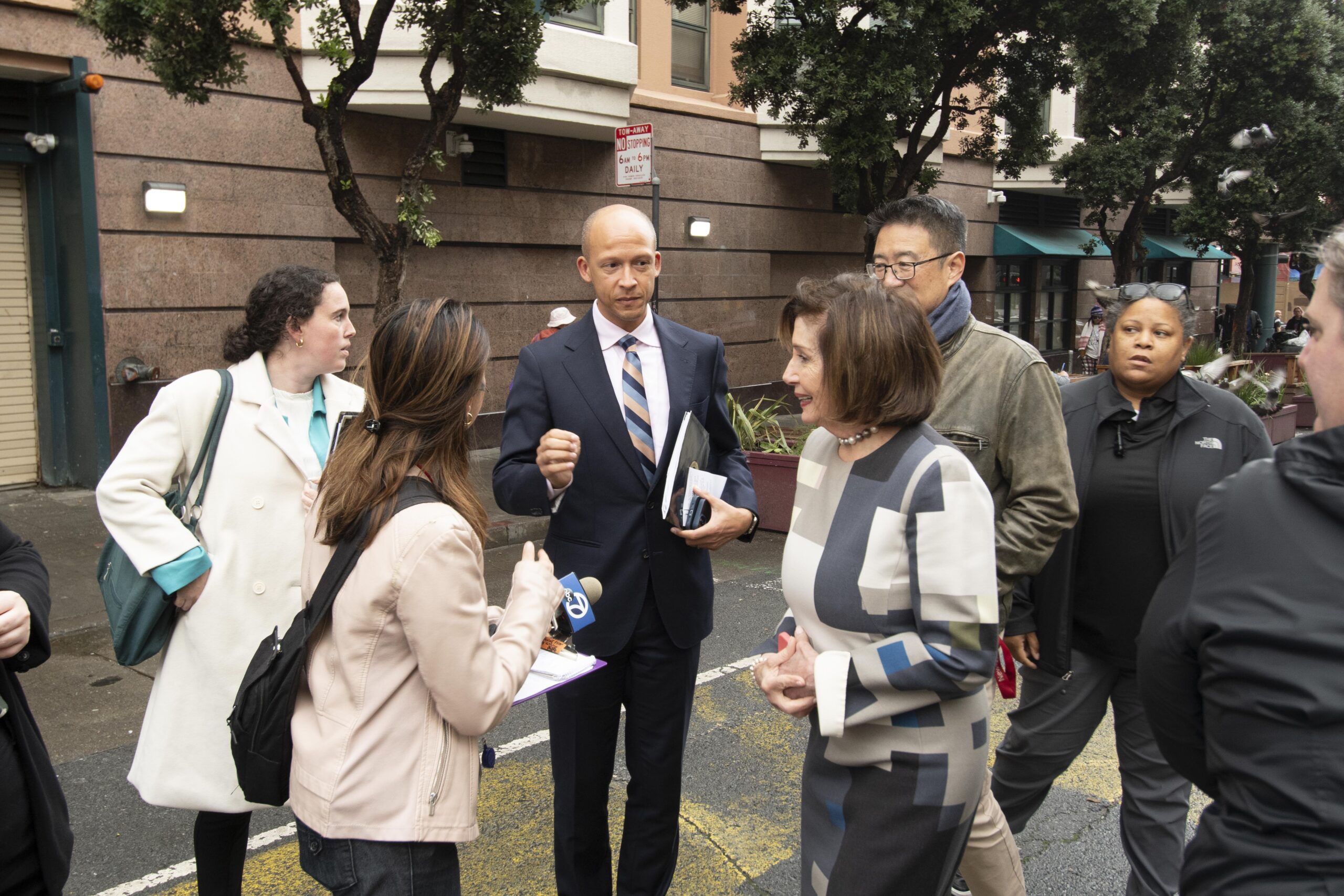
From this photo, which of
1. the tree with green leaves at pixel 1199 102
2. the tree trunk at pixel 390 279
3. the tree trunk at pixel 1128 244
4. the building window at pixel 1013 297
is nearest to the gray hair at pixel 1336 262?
the tree trunk at pixel 390 279

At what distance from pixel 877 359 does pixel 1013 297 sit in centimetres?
2401

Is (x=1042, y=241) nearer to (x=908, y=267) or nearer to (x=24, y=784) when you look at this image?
(x=908, y=267)

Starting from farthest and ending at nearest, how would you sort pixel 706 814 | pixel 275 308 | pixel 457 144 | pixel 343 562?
pixel 457 144, pixel 706 814, pixel 275 308, pixel 343 562

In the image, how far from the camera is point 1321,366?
1475mm

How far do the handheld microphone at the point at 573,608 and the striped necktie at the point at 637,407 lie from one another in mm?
590

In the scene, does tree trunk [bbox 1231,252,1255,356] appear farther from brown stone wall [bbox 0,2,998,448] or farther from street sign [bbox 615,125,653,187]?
street sign [bbox 615,125,653,187]

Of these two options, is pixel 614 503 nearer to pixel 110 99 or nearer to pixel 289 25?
pixel 289 25

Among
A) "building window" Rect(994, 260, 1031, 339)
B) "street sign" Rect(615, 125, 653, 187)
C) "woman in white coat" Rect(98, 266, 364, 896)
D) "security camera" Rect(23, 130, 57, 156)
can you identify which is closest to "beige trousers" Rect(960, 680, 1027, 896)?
"woman in white coat" Rect(98, 266, 364, 896)

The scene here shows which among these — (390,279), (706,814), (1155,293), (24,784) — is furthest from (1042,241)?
(24,784)

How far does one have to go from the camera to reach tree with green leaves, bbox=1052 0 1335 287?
730 inches

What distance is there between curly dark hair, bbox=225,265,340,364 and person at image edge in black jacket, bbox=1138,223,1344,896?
2537 millimetres

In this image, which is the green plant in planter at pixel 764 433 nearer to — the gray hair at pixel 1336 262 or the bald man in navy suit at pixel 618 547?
the bald man in navy suit at pixel 618 547

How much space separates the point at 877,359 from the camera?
83.4 inches

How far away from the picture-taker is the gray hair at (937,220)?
118 inches
